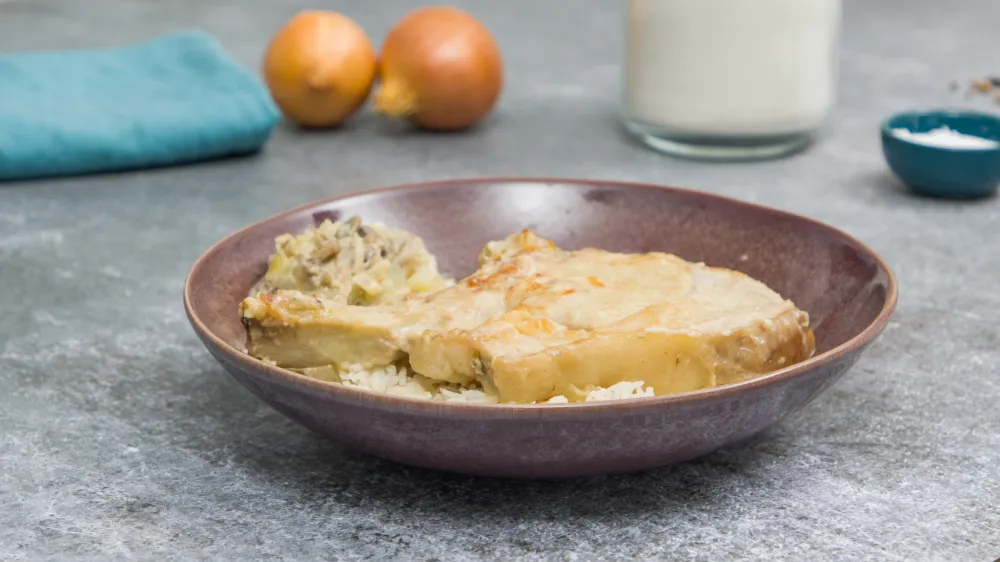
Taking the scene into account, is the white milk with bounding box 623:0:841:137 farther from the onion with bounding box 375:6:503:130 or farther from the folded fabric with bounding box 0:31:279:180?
the folded fabric with bounding box 0:31:279:180

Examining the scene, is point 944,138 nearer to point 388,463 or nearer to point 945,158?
point 945,158

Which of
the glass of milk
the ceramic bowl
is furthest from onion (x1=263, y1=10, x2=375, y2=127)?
the ceramic bowl

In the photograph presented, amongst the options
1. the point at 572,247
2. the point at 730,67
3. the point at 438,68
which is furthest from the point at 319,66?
the point at 572,247

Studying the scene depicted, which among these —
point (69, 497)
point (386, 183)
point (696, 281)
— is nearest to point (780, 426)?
point (696, 281)

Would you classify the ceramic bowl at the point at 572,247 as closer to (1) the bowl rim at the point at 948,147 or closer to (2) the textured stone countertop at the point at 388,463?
(2) the textured stone countertop at the point at 388,463

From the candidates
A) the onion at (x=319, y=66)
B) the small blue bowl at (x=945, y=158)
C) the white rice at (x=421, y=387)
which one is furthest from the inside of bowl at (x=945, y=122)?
the white rice at (x=421, y=387)

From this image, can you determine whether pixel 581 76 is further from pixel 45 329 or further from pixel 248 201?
pixel 45 329
